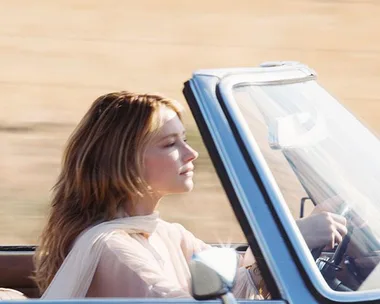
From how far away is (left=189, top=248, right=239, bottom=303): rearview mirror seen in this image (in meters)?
2.29

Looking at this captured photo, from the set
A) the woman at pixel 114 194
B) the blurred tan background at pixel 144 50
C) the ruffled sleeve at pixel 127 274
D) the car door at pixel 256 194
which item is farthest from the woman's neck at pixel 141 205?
the blurred tan background at pixel 144 50

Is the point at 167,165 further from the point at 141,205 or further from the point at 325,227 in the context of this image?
the point at 325,227

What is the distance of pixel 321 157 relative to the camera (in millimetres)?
2744

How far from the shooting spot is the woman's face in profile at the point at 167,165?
2842 millimetres

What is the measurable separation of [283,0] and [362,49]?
0.87 meters

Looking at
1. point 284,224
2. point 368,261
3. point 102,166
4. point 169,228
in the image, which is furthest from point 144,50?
point 284,224

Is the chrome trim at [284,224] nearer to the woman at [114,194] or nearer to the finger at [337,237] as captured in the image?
the finger at [337,237]

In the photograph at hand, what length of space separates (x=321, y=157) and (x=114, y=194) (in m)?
0.56

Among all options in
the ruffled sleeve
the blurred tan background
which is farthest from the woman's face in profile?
the blurred tan background

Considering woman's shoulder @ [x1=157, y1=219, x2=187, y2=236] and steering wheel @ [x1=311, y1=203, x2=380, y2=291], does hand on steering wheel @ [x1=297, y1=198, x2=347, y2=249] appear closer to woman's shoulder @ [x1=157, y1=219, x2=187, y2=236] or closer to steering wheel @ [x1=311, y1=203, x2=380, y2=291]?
steering wheel @ [x1=311, y1=203, x2=380, y2=291]

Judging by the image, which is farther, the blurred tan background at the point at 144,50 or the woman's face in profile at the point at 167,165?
the blurred tan background at the point at 144,50

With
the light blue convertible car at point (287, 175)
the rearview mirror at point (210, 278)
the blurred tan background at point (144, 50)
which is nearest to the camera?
the rearview mirror at point (210, 278)

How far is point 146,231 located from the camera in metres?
2.86

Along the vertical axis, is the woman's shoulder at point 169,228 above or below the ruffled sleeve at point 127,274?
below
